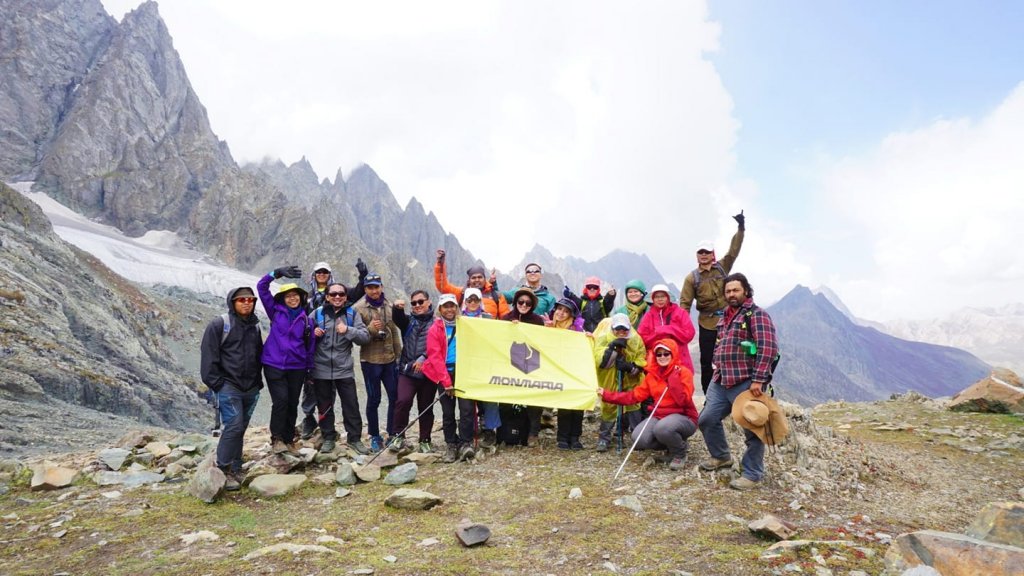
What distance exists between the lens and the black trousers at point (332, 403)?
1011cm

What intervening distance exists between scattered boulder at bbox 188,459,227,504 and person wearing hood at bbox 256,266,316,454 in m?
1.32

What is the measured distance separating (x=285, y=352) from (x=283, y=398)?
0.91 meters

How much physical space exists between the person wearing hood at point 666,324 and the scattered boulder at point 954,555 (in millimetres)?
4762

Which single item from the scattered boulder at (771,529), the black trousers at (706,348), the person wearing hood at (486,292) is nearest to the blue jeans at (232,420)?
the person wearing hood at (486,292)

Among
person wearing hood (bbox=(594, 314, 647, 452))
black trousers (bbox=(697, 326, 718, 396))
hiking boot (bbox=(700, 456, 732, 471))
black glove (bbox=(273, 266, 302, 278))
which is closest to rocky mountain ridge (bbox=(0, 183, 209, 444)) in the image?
black glove (bbox=(273, 266, 302, 278))

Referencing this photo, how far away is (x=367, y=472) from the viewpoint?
9.05 metres

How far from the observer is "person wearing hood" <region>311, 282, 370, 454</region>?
32.3ft

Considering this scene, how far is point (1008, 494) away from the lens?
9469 mm

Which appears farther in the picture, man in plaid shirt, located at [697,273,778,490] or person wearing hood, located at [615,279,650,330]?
person wearing hood, located at [615,279,650,330]

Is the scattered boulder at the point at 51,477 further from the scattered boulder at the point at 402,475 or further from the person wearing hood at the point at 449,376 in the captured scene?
the person wearing hood at the point at 449,376

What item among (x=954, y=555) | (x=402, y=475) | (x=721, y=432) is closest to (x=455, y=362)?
(x=402, y=475)

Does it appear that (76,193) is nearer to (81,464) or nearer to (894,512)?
(81,464)

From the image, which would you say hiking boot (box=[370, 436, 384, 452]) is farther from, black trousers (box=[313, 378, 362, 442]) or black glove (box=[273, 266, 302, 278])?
black glove (box=[273, 266, 302, 278])

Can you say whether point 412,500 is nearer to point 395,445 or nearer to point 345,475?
point 345,475
